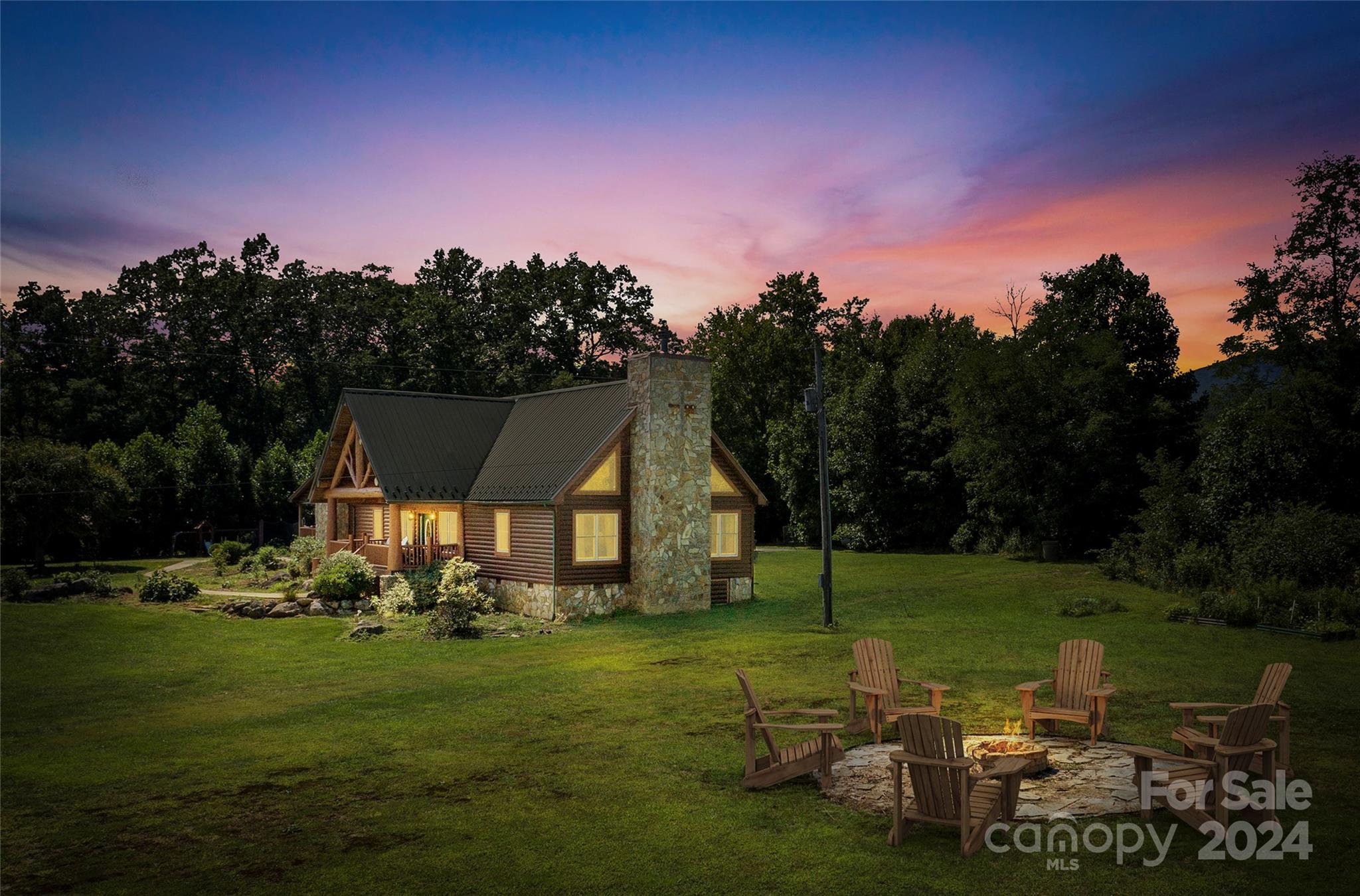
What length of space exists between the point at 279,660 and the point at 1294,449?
29.3 m

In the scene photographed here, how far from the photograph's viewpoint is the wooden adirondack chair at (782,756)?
9.59m

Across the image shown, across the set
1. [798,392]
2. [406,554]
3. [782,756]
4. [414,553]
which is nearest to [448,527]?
[414,553]

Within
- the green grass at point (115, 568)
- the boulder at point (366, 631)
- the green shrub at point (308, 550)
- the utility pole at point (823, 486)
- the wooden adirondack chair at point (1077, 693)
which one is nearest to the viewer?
the wooden adirondack chair at point (1077, 693)

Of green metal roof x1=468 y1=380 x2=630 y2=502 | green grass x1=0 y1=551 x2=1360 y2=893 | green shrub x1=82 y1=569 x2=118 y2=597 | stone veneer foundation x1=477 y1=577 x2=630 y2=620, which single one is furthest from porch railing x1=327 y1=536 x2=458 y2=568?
green shrub x1=82 y1=569 x2=118 y2=597

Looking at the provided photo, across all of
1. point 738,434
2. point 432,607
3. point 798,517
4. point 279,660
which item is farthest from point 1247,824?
point 738,434

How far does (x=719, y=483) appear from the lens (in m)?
27.8

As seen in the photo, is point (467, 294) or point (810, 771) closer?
point (810, 771)

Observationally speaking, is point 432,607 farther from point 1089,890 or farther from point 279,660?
point 1089,890

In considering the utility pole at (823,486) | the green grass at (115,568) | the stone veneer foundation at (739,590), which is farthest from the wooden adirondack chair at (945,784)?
the green grass at (115,568)

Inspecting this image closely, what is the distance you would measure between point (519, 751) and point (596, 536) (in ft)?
45.5

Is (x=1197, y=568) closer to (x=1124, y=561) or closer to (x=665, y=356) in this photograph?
(x=1124, y=561)

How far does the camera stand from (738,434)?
59.6 meters

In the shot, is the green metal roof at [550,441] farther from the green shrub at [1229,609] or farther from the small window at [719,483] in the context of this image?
the green shrub at [1229,609]

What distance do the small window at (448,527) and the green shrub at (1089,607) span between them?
61.5ft
